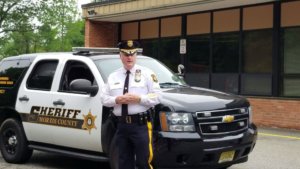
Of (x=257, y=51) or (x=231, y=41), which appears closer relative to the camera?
(x=257, y=51)

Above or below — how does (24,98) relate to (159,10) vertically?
below

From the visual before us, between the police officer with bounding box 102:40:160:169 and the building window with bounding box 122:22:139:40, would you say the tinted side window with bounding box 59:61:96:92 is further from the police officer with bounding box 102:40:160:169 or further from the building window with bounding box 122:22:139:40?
the building window with bounding box 122:22:139:40

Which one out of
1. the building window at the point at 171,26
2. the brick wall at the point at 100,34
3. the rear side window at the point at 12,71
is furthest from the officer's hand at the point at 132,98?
the brick wall at the point at 100,34

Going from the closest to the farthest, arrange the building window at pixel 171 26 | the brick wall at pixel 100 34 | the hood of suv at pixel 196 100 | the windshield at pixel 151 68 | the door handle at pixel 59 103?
1. the hood of suv at pixel 196 100
2. the windshield at pixel 151 68
3. the door handle at pixel 59 103
4. the building window at pixel 171 26
5. the brick wall at pixel 100 34

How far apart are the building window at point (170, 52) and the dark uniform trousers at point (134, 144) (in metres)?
14.2

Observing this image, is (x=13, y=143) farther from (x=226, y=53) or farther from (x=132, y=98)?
(x=226, y=53)

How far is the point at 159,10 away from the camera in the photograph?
18.3 metres

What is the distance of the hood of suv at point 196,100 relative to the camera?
6.40 metres

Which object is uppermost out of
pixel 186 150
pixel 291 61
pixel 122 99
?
pixel 291 61

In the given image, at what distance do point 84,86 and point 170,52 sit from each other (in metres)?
13.1

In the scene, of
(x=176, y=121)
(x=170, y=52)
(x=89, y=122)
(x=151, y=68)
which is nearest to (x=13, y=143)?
(x=89, y=122)

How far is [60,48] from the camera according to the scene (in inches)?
2130

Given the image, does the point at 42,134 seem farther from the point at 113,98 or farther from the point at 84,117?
the point at 113,98

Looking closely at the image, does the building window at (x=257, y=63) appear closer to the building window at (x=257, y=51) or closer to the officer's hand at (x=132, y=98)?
the building window at (x=257, y=51)
